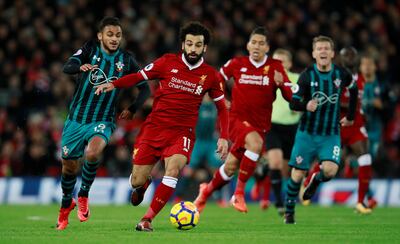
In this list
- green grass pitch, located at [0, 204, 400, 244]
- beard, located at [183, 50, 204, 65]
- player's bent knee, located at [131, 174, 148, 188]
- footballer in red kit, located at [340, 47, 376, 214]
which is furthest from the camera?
footballer in red kit, located at [340, 47, 376, 214]

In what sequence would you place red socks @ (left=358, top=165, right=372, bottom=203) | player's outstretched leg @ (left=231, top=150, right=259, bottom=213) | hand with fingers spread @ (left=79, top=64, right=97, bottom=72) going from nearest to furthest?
hand with fingers spread @ (left=79, top=64, right=97, bottom=72) < player's outstretched leg @ (left=231, top=150, right=259, bottom=213) < red socks @ (left=358, top=165, right=372, bottom=203)

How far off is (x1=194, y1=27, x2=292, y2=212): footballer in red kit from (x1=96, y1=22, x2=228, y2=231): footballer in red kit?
163 centimetres

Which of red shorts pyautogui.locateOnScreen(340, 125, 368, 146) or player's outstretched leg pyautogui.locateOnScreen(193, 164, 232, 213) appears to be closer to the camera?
player's outstretched leg pyautogui.locateOnScreen(193, 164, 232, 213)

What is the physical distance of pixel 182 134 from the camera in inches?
378

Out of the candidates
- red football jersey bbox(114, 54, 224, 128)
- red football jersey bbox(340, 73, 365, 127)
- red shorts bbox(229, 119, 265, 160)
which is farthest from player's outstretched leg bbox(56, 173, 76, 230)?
red football jersey bbox(340, 73, 365, 127)

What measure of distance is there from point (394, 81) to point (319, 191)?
431 cm

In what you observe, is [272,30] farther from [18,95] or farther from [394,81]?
[18,95]

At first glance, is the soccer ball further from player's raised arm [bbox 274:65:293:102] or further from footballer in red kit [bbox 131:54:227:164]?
player's raised arm [bbox 274:65:293:102]

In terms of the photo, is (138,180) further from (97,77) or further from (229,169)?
(229,169)

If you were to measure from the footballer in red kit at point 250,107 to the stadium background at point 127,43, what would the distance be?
5.60 meters

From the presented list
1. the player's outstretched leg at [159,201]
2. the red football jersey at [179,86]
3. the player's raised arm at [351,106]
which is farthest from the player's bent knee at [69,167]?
the player's raised arm at [351,106]

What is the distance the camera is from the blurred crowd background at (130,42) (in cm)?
1805

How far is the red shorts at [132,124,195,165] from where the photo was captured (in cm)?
948

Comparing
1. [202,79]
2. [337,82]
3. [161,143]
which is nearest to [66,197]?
[161,143]
